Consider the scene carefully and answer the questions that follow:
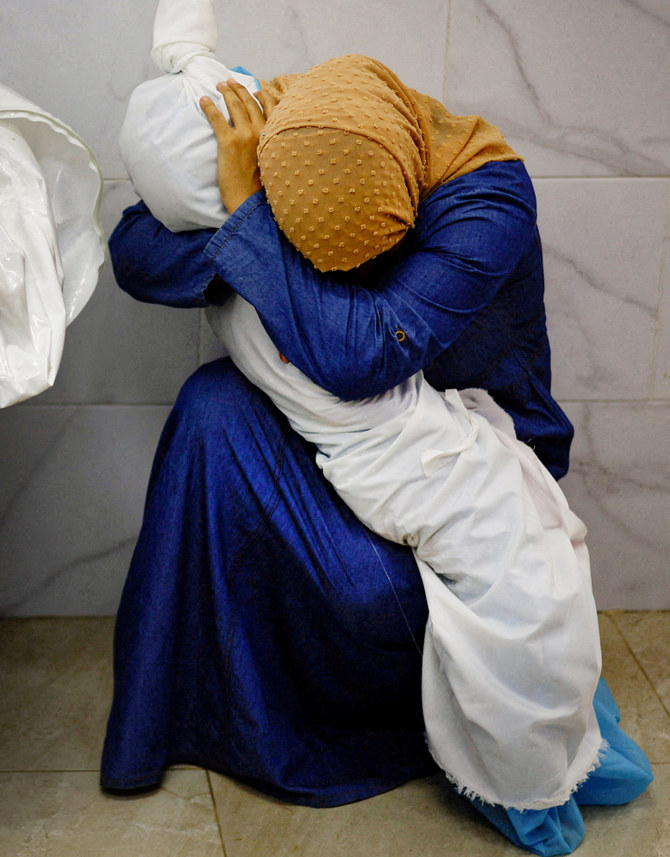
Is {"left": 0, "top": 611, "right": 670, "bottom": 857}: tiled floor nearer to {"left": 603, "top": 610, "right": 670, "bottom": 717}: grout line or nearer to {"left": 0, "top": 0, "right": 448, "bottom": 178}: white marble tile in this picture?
{"left": 603, "top": 610, "right": 670, "bottom": 717}: grout line

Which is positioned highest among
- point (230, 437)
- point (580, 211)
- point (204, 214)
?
point (204, 214)

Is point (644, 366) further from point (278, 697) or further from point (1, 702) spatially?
point (1, 702)

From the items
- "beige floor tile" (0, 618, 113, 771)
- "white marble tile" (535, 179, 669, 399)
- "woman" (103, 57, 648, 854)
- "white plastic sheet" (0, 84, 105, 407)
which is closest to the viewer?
"white plastic sheet" (0, 84, 105, 407)

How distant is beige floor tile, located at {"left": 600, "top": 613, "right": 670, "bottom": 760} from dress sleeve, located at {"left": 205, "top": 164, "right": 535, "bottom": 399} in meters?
0.75

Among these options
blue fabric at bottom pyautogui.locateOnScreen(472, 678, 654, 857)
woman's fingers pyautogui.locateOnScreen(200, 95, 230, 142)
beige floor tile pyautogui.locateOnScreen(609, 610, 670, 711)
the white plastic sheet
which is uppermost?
woman's fingers pyautogui.locateOnScreen(200, 95, 230, 142)

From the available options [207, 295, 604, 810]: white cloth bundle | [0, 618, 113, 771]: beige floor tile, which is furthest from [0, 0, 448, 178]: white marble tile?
[0, 618, 113, 771]: beige floor tile

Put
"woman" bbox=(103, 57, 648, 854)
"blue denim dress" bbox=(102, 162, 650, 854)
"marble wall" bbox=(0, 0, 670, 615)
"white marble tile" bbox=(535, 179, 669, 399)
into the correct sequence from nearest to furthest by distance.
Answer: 1. "woman" bbox=(103, 57, 648, 854)
2. "blue denim dress" bbox=(102, 162, 650, 854)
3. "marble wall" bbox=(0, 0, 670, 615)
4. "white marble tile" bbox=(535, 179, 669, 399)

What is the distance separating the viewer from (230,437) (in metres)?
1.30

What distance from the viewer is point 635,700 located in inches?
62.3

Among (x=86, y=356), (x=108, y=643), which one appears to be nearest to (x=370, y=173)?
(x=86, y=356)

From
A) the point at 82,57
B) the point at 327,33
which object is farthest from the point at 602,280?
the point at 82,57

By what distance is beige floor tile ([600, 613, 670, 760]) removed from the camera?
1.48 metres

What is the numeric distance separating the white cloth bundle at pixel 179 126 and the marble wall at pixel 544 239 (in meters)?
0.37

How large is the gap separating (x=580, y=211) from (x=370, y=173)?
2.34ft
